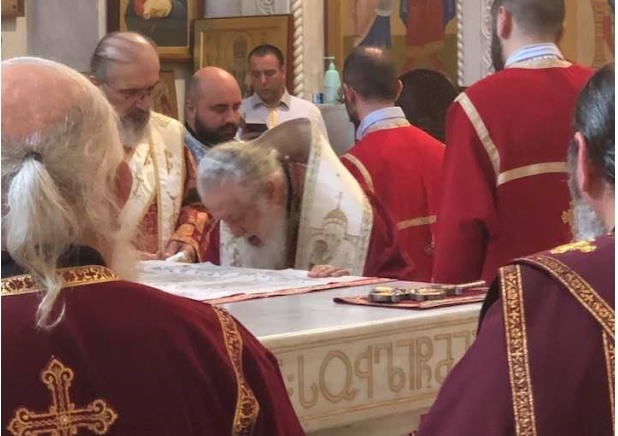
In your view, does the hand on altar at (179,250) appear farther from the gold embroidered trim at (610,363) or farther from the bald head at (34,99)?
the gold embroidered trim at (610,363)

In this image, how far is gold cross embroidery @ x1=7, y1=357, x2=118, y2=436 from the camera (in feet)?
5.66

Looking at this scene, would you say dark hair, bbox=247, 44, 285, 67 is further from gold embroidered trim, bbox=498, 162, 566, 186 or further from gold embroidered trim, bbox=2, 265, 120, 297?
gold embroidered trim, bbox=2, 265, 120, 297

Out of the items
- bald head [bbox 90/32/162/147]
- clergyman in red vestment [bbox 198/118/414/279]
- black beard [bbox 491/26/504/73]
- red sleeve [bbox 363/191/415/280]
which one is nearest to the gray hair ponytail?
clergyman in red vestment [bbox 198/118/414/279]

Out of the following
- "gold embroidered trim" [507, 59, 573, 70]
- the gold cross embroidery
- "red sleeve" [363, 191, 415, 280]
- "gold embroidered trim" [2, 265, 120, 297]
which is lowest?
"red sleeve" [363, 191, 415, 280]

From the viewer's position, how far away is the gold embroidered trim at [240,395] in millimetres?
1858

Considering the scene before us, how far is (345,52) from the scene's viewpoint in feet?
32.4

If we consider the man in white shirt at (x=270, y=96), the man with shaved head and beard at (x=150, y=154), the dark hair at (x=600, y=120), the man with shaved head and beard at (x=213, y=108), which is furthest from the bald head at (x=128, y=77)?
the man in white shirt at (x=270, y=96)

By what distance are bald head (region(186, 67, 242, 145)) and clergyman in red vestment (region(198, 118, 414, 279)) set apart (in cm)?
201

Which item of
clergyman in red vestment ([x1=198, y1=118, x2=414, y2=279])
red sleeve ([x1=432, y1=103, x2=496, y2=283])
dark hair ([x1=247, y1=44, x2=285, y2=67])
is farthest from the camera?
dark hair ([x1=247, y1=44, x2=285, y2=67])

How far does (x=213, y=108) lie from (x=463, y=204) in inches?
86.8

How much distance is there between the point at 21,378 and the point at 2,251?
17 cm

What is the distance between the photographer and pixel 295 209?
4.26m

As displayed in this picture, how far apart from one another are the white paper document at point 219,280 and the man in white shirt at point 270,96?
16.0ft

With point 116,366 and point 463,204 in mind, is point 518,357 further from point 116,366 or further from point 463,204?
point 463,204
